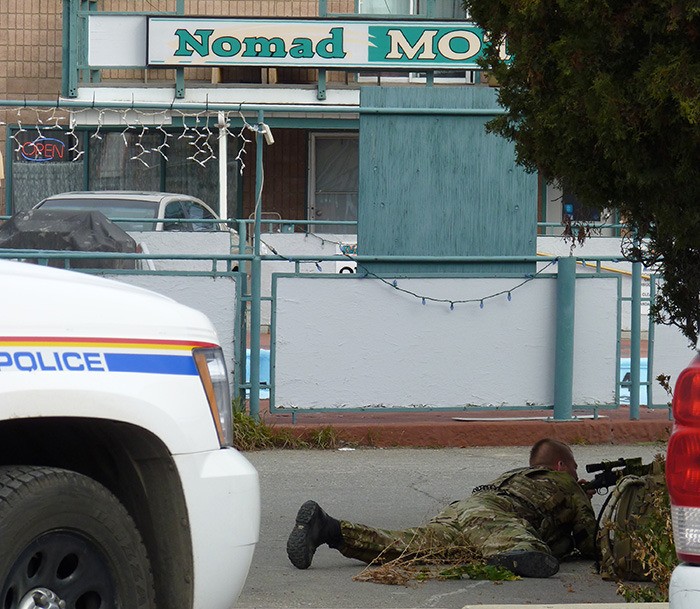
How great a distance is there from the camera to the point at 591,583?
5.88 metres

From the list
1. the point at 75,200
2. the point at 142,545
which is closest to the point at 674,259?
the point at 142,545

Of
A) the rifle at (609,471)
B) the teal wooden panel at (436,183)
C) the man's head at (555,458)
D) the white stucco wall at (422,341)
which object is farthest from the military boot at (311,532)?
the teal wooden panel at (436,183)

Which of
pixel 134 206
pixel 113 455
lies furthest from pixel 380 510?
pixel 134 206

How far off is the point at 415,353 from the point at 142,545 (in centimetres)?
612

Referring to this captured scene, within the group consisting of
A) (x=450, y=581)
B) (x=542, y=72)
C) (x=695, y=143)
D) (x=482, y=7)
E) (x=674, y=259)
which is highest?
(x=482, y=7)

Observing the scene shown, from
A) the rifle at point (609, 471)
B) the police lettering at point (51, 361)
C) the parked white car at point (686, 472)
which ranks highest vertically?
the police lettering at point (51, 361)

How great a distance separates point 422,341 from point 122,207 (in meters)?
6.91

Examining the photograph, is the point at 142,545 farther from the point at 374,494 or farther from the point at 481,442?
the point at 481,442

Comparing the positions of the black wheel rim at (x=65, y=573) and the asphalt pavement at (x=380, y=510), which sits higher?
the black wheel rim at (x=65, y=573)

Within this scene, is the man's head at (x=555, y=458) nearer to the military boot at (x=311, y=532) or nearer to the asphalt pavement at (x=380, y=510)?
the asphalt pavement at (x=380, y=510)

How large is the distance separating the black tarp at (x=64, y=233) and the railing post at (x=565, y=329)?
4.17m

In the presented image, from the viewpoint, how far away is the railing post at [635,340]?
400 inches

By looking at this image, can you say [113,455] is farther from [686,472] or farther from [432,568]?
[432,568]

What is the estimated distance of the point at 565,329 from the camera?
32.4ft
